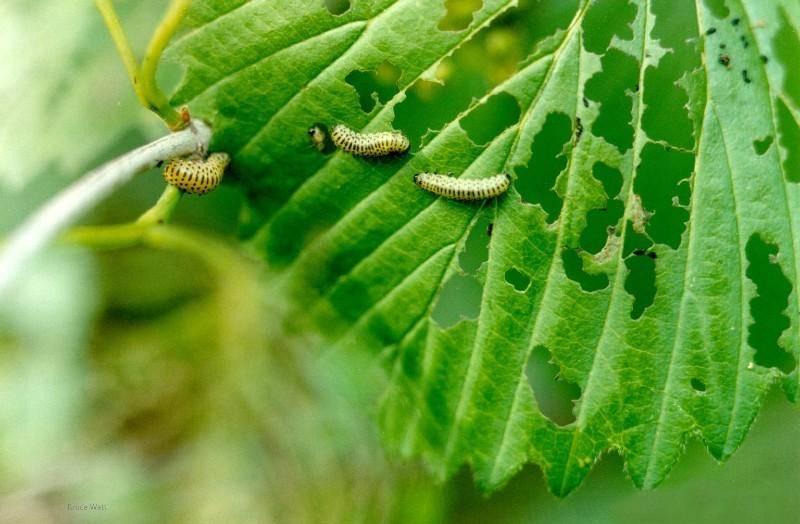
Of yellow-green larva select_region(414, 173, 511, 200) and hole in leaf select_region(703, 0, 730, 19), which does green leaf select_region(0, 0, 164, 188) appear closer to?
yellow-green larva select_region(414, 173, 511, 200)

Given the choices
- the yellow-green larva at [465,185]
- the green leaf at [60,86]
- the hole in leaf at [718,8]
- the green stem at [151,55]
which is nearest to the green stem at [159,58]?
the green stem at [151,55]

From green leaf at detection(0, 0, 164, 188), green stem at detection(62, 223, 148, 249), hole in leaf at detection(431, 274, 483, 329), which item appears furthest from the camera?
green leaf at detection(0, 0, 164, 188)

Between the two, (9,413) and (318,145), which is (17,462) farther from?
(318,145)

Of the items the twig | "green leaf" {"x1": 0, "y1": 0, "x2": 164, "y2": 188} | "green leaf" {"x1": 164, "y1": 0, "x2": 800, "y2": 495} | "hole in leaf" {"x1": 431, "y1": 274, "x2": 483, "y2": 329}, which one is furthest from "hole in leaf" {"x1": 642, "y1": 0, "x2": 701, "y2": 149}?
A: "green leaf" {"x1": 0, "y1": 0, "x2": 164, "y2": 188}

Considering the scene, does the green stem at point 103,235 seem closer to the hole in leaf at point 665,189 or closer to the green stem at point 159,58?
the green stem at point 159,58

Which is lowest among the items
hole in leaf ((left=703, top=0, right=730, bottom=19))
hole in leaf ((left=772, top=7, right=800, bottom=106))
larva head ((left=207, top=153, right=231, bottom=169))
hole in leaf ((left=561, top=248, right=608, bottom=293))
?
hole in leaf ((left=561, top=248, right=608, bottom=293))

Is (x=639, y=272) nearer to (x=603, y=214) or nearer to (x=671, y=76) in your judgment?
(x=603, y=214)

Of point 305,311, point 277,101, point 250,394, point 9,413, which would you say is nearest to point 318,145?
point 277,101

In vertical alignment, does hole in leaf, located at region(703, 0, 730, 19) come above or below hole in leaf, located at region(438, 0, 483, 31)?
above
